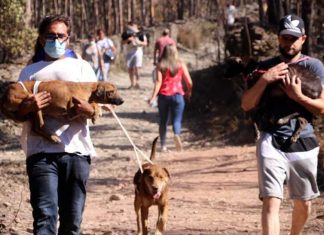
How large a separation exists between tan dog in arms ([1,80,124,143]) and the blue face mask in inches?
8.9

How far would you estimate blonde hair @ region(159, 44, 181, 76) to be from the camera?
14.7m

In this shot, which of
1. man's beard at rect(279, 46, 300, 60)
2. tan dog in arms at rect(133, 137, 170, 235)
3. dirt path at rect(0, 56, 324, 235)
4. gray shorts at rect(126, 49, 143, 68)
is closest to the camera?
man's beard at rect(279, 46, 300, 60)

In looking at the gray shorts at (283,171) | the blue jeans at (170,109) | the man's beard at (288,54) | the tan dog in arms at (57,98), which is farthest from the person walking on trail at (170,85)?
the tan dog in arms at (57,98)

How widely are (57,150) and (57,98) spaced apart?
0.36 m

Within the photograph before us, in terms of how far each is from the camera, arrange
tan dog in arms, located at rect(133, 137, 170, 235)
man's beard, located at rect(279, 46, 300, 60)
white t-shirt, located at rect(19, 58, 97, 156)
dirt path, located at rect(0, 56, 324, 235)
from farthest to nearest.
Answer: dirt path, located at rect(0, 56, 324, 235) → tan dog in arms, located at rect(133, 137, 170, 235) → man's beard, located at rect(279, 46, 300, 60) → white t-shirt, located at rect(19, 58, 97, 156)

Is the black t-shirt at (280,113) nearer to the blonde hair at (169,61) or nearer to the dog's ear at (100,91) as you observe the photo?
the dog's ear at (100,91)

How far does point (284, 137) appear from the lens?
6375 millimetres

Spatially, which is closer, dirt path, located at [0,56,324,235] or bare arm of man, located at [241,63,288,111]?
bare arm of man, located at [241,63,288,111]

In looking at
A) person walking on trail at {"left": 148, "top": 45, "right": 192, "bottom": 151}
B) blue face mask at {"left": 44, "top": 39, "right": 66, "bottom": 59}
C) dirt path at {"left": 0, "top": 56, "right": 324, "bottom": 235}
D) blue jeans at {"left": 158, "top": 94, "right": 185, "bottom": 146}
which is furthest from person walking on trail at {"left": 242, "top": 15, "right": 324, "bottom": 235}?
blue jeans at {"left": 158, "top": 94, "right": 185, "bottom": 146}

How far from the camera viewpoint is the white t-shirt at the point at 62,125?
590 centimetres

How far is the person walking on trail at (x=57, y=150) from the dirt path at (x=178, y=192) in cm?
260

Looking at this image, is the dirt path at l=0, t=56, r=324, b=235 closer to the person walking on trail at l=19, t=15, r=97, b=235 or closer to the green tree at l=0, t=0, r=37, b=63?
the person walking on trail at l=19, t=15, r=97, b=235

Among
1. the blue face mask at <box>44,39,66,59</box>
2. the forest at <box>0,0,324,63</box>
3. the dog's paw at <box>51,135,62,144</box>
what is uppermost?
the blue face mask at <box>44,39,66,59</box>

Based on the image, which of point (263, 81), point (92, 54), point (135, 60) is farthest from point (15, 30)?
point (263, 81)
